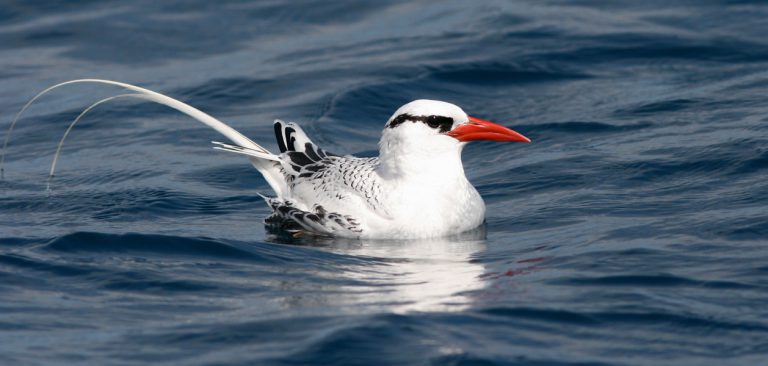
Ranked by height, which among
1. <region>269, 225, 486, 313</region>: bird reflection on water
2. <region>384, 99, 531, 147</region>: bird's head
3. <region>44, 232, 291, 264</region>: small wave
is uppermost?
<region>384, 99, 531, 147</region>: bird's head

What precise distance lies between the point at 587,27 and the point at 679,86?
3.57 m

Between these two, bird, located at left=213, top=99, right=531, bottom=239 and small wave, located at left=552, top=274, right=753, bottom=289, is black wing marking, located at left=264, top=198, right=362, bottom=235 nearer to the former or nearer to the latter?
bird, located at left=213, top=99, right=531, bottom=239

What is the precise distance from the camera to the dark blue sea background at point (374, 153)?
8.47 meters

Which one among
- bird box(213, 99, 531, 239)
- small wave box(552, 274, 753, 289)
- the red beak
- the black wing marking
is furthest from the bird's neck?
small wave box(552, 274, 753, 289)

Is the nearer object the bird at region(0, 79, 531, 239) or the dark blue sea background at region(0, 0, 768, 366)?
the dark blue sea background at region(0, 0, 768, 366)

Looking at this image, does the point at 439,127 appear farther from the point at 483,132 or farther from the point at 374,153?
the point at 374,153

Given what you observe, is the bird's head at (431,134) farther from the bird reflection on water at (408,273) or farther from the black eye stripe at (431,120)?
the bird reflection on water at (408,273)

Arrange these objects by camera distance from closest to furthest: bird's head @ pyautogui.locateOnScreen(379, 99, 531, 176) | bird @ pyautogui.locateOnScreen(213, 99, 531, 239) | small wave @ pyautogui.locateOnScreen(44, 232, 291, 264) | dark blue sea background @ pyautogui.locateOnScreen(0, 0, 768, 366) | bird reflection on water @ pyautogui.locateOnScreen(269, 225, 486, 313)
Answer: dark blue sea background @ pyautogui.locateOnScreen(0, 0, 768, 366) < bird reflection on water @ pyautogui.locateOnScreen(269, 225, 486, 313) < small wave @ pyautogui.locateOnScreen(44, 232, 291, 264) < bird @ pyautogui.locateOnScreen(213, 99, 531, 239) < bird's head @ pyautogui.locateOnScreen(379, 99, 531, 176)

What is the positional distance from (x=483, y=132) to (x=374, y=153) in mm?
4260

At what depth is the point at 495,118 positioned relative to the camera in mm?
16672

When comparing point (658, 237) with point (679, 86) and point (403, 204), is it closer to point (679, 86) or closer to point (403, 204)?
point (403, 204)

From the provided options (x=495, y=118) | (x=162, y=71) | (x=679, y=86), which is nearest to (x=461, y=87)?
(x=495, y=118)

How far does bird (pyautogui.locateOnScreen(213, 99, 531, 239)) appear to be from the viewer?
1123cm

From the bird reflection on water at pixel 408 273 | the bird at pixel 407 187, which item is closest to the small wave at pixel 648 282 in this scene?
the bird reflection on water at pixel 408 273
